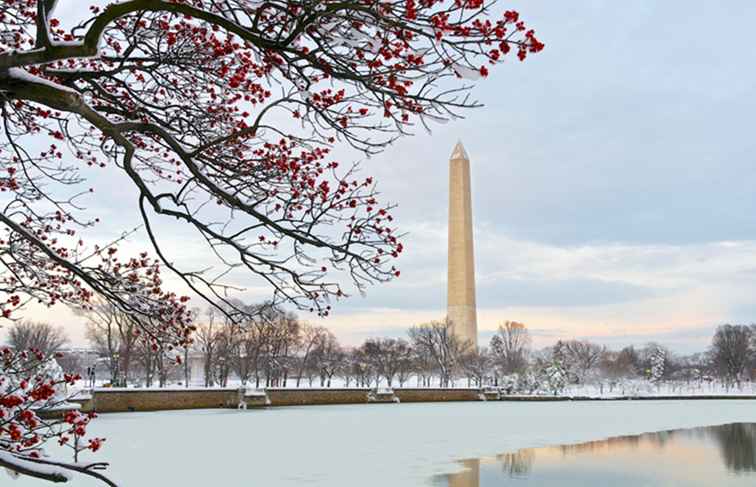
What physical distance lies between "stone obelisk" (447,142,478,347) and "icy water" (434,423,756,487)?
45767 mm

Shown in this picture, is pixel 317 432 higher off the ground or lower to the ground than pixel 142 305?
lower

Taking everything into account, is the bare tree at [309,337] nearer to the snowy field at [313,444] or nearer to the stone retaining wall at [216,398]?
the stone retaining wall at [216,398]

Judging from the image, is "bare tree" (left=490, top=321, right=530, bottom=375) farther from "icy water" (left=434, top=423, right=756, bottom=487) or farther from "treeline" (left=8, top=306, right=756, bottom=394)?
"icy water" (left=434, top=423, right=756, bottom=487)

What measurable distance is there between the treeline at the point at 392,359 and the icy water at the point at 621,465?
33.6 m

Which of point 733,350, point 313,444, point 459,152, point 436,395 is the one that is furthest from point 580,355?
point 313,444

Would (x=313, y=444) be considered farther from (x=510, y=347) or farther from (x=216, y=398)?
(x=510, y=347)

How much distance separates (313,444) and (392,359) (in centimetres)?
5967

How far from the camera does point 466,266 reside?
67312mm

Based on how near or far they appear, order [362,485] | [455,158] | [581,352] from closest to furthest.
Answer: [362,485] → [455,158] → [581,352]

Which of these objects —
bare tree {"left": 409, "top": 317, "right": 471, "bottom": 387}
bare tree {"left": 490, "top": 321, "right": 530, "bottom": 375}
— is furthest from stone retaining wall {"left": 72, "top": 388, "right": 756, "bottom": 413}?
bare tree {"left": 490, "top": 321, "right": 530, "bottom": 375}

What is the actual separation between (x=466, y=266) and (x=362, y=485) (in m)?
56.9

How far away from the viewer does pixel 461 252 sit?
6656 centimetres

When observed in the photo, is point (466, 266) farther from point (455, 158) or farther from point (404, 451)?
point (404, 451)

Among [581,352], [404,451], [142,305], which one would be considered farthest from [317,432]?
[581,352]
